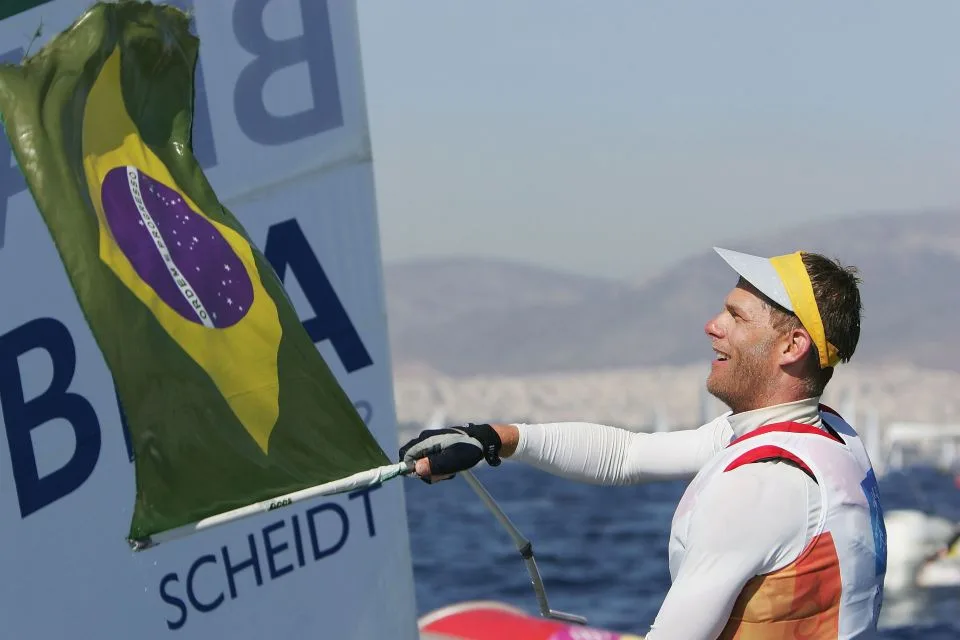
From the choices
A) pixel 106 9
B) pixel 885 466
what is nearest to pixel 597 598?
pixel 106 9

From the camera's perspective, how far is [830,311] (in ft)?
9.27

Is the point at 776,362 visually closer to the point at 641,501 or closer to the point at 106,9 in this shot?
the point at 106,9

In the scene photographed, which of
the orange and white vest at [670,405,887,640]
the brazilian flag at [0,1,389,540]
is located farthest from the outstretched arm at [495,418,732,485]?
the brazilian flag at [0,1,389,540]

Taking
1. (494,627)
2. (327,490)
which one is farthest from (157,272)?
(494,627)

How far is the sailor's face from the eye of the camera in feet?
9.32

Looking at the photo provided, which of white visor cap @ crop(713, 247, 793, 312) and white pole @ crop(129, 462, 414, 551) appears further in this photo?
white pole @ crop(129, 462, 414, 551)

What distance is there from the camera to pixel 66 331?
3.79 m

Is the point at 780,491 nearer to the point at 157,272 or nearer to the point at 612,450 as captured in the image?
the point at 612,450

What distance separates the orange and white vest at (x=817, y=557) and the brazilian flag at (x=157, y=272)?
4.35 ft

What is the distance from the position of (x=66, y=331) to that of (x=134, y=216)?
1.06 feet

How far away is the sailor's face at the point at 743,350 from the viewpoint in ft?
9.32

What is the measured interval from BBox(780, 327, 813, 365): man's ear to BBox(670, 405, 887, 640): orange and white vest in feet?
0.37

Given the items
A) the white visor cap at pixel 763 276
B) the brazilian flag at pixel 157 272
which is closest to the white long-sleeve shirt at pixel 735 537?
the white visor cap at pixel 763 276

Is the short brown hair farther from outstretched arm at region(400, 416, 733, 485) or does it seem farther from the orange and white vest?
outstretched arm at region(400, 416, 733, 485)
